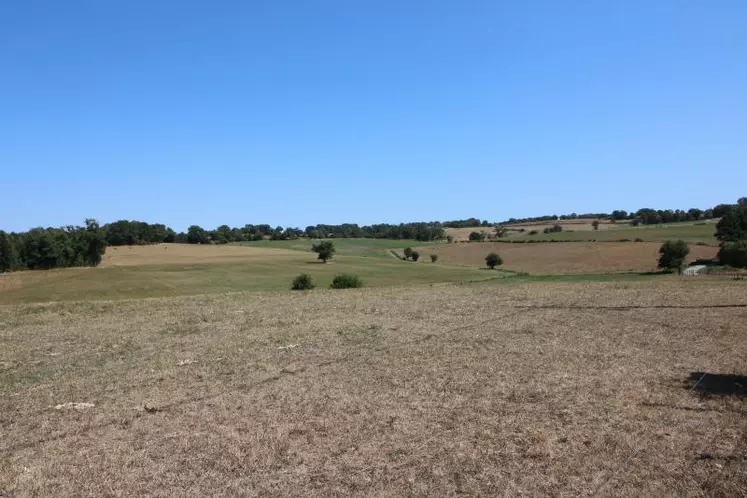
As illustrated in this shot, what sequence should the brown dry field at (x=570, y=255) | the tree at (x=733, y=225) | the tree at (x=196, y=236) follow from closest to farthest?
1. the brown dry field at (x=570, y=255)
2. the tree at (x=733, y=225)
3. the tree at (x=196, y=236)

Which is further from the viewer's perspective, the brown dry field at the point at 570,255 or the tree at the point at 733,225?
the tree at the point at 733,225

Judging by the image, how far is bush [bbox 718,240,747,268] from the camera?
154 feet

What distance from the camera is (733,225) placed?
7044 centimetres

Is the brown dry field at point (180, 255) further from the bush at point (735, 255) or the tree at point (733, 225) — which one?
the tree at point (733, 225)

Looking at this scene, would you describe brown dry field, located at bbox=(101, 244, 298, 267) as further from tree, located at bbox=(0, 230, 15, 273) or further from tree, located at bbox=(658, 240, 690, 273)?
tree, located at bbox=(658, 240, 690, 273)

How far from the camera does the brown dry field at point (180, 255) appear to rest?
3561 inches

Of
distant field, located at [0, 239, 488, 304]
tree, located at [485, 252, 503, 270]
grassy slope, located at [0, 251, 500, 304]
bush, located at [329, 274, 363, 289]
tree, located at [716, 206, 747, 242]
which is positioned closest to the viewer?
bush, located at [329, 274, 363, 289]

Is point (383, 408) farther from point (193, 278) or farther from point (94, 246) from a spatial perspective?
point (94, 246)

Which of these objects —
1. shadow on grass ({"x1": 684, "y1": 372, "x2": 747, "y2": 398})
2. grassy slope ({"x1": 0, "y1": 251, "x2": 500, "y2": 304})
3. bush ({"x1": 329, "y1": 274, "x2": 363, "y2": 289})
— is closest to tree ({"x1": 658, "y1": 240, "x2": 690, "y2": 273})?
grassy slope ({"x1": 0, "y1": 251, "x2": 500, "y2": 304})

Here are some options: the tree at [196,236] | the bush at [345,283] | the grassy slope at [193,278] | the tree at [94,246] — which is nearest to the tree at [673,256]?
the grassy slope at [193,278]

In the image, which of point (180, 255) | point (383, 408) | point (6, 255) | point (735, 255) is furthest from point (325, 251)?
point (383, 408)

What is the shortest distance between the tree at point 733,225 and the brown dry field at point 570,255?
245 centimetres

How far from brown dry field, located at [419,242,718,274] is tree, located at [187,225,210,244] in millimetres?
62521

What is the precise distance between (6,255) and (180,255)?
27.1 m
